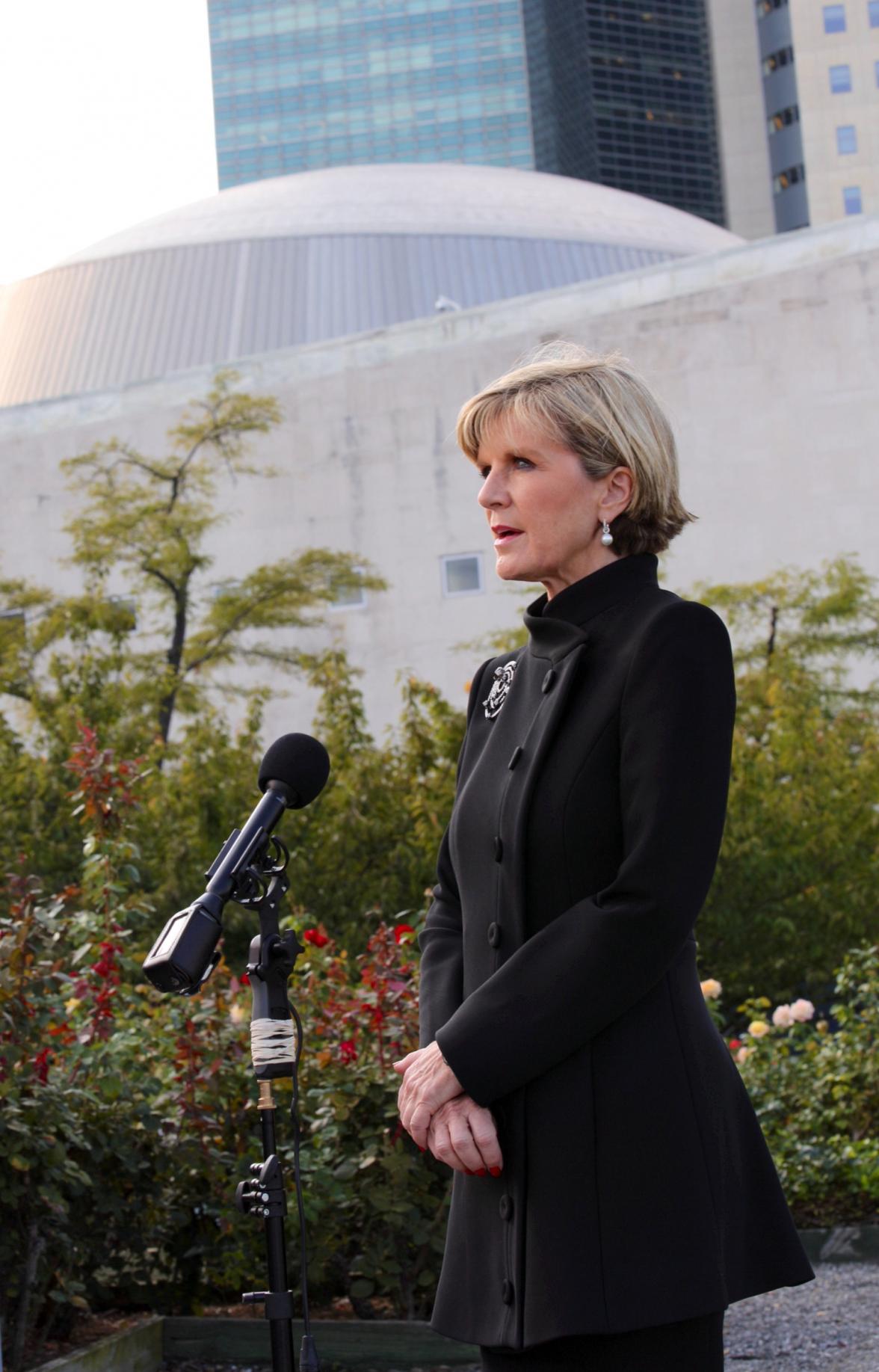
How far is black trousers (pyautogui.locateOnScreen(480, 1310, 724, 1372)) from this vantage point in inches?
89.5

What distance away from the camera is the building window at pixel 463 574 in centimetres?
3216

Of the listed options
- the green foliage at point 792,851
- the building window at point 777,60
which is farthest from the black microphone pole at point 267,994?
the building window at point 777,60

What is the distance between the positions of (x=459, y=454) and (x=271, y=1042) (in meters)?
30.3

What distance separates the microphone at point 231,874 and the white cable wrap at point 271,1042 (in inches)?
4.8

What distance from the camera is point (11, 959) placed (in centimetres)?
481

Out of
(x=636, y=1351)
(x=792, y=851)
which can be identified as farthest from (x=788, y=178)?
(x=636, y=1351)

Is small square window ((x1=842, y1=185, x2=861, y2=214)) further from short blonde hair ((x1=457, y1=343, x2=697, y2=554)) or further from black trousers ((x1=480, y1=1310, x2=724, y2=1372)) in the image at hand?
black trousers ((x1=480, y1=1310, x2=724, y2=1372))

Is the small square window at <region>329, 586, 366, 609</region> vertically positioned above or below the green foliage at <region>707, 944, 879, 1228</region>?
above

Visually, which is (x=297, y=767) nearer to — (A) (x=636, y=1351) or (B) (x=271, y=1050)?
(B) (x=271, y=1050)

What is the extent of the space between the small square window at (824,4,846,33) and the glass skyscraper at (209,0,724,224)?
120ft

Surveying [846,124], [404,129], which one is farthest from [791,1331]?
[404,129]

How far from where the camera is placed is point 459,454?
3259 cm

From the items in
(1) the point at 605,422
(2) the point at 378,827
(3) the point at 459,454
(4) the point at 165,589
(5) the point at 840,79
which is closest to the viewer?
(1) the point at 605,422

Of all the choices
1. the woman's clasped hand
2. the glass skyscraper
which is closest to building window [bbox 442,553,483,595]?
the woman's clasped hand
